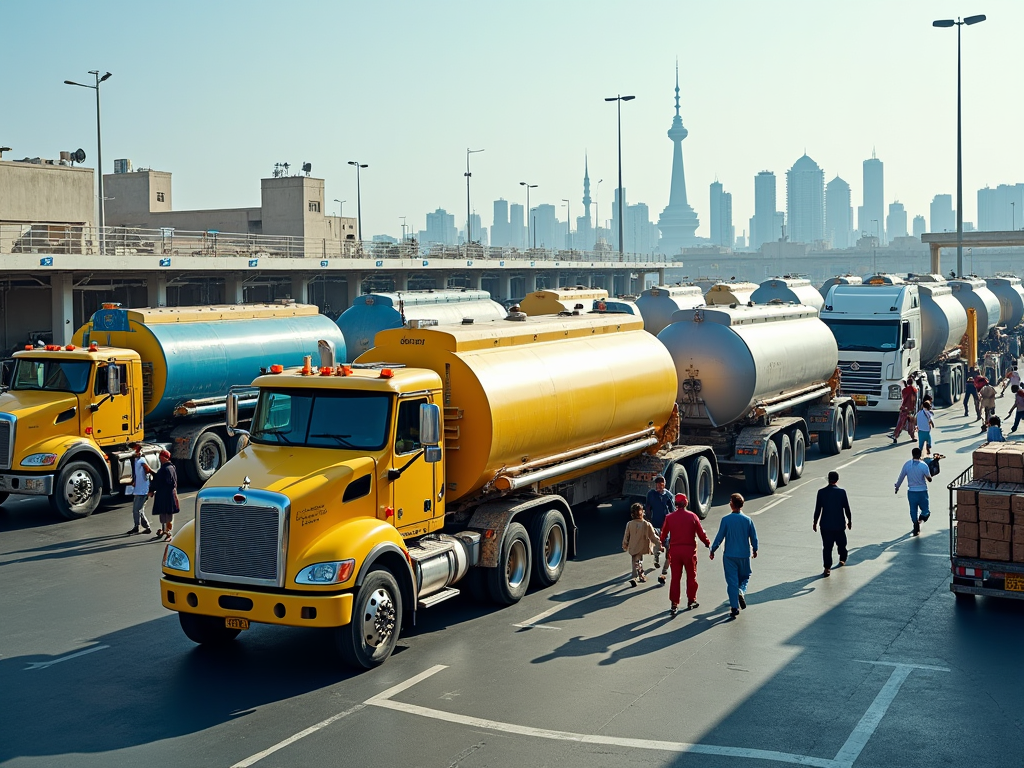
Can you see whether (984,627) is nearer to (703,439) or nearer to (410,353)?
(410,353)

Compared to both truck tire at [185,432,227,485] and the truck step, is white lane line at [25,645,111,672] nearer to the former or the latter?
the truck step

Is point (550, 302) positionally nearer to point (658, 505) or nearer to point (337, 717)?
point (658, 505)

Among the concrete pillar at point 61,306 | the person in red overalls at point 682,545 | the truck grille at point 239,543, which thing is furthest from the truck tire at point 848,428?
the concrete pillar at point 61,306

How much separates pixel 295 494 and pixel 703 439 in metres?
12.8

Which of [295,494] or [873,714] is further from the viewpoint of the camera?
[295,494]

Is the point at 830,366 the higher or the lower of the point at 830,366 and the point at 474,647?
the higher

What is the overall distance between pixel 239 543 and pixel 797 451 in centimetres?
1567

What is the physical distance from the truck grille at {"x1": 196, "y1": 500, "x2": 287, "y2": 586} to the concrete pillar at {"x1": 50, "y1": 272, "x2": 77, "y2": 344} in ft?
80.9

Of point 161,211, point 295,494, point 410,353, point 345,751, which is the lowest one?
point 345,751

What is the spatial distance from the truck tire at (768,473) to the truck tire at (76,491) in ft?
41.4

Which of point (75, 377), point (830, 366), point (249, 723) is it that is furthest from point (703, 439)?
point (249, 723)

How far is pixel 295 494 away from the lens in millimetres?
11906

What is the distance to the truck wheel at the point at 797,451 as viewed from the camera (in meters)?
24.8

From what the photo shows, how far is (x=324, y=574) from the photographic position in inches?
467
